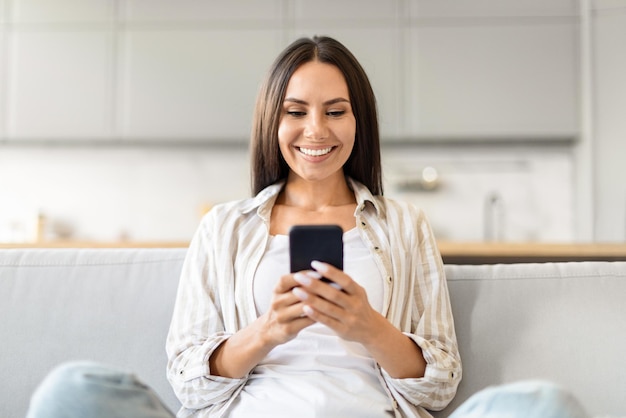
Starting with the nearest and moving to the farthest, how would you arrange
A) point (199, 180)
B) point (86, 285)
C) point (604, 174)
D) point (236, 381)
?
1. point (236, 381)
2. point (86, 285)
3. point (604, 174)
4. point (199, 180)

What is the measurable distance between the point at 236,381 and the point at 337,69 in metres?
0.65

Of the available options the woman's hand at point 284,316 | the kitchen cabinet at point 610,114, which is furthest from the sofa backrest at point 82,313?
the kitchen cabinet at point 610,114

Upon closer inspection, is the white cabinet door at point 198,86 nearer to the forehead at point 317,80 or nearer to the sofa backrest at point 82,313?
the sofa backrest at point 82,313

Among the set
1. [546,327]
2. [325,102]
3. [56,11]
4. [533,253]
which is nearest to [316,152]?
[325,102]

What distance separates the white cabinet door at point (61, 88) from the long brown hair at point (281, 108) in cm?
216

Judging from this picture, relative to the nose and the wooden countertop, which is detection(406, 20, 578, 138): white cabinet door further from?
the nose

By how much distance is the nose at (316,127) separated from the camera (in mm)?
1363

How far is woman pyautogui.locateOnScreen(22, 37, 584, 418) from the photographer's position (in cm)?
118

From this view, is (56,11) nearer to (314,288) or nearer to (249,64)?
(249,64)

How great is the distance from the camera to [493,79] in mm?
3338

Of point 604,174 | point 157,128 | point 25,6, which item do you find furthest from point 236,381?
point 25,6

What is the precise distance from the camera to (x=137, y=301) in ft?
4.94

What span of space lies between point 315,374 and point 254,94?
2.36 meters

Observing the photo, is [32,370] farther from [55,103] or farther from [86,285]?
[55,103]
